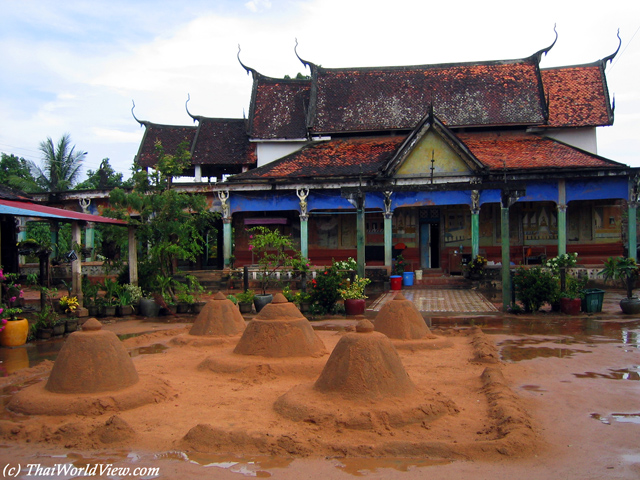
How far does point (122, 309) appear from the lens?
15.0 meters

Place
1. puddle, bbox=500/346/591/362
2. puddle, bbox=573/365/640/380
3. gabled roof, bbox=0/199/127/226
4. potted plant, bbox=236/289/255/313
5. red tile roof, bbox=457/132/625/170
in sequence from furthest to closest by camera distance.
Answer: red tile roof, bbox=457/132/625/170 < potted plant, bbox=236/289/255/313 < gabled roof, bbox=0/199/127/226 < puddle, bbox=500/346/591/362 < puddle, bbox=573/365/640/380

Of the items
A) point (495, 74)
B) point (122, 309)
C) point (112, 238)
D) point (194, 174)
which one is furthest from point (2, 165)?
point (495, 74)

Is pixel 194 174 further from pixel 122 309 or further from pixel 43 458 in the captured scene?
pixel 43 458

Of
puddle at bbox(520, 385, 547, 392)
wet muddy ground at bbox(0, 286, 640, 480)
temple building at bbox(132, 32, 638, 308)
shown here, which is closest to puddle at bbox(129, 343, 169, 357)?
Result: wet muddy ground at bbox(0, 286, 640, 480)

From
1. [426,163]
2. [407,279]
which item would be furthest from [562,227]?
[407,279]

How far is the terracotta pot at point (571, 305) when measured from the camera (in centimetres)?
1384

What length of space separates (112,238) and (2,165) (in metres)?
23.8

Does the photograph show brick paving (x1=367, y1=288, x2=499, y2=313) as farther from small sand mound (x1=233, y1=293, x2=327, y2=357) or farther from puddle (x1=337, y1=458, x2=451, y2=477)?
puddle (x1=337, y1=458, x2=451, y2=477)

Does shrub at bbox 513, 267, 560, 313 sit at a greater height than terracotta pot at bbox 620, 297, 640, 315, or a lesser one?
greater

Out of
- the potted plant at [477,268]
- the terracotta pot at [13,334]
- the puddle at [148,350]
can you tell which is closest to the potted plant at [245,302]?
the puddle at [148,350]

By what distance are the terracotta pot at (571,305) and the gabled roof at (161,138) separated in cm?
1929

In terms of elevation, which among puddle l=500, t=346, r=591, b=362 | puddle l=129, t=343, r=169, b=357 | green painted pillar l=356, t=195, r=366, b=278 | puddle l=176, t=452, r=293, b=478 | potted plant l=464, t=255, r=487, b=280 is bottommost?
puddle l=176, t=452, r=293, b=478

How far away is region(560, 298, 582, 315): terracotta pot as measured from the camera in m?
13.8

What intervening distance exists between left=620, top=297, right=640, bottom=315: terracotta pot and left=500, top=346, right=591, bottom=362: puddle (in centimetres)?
507
